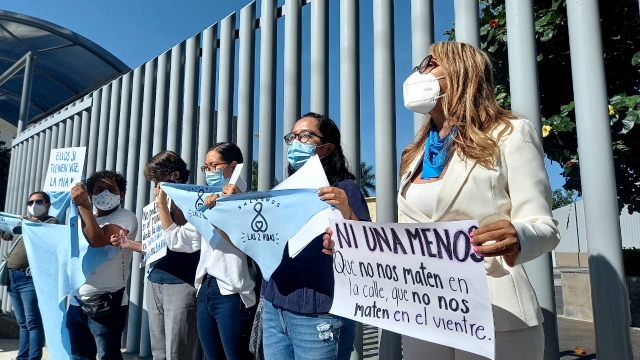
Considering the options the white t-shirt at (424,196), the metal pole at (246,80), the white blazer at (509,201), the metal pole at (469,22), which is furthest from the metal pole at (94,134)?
the white blazer at (509,201)

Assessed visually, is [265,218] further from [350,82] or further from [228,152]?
[350,82]

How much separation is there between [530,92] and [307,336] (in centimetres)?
173

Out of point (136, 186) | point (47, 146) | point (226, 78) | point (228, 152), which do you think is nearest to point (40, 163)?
point (47, 146)

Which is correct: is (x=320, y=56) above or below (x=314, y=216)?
above

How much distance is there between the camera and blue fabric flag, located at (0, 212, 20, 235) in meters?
5.23

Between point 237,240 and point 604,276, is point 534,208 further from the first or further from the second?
point 237,240

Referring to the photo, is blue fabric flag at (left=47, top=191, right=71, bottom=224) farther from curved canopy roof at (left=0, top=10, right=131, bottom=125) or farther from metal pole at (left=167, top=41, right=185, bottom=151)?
curved canopy roof at (left=0, top=10, right=131, bottom=125)

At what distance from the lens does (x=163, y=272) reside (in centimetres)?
340

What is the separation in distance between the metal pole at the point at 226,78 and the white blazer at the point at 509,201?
10.8 ft

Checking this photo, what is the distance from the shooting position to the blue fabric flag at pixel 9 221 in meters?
5.23

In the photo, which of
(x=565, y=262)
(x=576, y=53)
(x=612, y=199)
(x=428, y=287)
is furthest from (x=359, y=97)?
(x=565, y=262)

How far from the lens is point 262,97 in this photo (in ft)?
14.2

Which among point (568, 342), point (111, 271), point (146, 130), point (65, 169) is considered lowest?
point (568, 342)

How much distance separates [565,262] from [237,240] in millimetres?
33279
